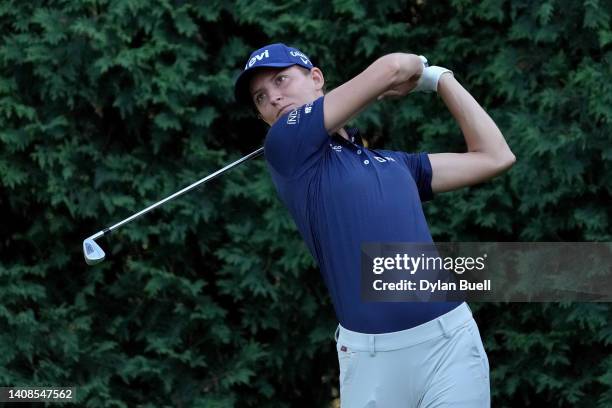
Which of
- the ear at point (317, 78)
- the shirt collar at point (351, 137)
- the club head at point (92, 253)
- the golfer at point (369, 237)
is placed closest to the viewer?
the golfer at point (369, 237)

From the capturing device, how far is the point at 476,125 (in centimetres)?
340

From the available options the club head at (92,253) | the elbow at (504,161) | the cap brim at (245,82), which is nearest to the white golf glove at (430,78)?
the elbow at (504,161)

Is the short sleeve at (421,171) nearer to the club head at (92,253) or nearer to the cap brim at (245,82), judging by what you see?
the cap brim at (245,82)

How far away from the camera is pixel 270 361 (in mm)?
5320

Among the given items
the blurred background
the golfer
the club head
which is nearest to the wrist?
the golfer

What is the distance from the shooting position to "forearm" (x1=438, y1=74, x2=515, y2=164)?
340cm

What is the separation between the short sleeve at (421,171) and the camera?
337 cm

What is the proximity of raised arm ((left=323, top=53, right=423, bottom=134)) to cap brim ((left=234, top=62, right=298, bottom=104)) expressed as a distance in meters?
0.38

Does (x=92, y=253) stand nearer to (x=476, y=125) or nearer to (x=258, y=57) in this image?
(x=258, y=57)

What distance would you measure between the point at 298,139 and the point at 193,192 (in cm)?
241

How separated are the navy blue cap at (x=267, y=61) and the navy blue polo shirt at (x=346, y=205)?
290mm

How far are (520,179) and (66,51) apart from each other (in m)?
2.43

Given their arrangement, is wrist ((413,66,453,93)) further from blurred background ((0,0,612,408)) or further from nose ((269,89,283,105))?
blurred background ((0,0,612,408))

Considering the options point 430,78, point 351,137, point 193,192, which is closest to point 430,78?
point 430,78
